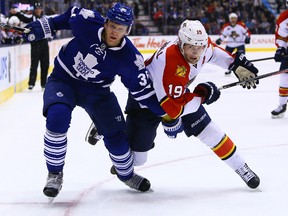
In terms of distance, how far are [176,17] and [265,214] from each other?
42.5ft

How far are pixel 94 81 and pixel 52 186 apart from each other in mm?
557

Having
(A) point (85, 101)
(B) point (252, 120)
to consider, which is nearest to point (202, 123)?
(A) point (85, 101)

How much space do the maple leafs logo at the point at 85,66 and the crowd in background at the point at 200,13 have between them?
39.1 ft

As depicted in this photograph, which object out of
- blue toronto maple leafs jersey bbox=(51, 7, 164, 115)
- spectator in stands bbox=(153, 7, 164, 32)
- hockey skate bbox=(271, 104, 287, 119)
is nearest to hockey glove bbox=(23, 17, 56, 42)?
blue toronto maple leafs jersey bbox=(51, 7, 164, 115)

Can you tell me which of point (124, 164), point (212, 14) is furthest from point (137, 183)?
point (212, 14)

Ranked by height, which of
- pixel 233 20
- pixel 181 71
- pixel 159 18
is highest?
pixel 181 71

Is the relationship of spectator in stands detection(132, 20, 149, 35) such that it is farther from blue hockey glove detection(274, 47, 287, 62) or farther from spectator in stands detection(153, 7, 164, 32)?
blue hockey glove detection(274, 47, 287, 62)

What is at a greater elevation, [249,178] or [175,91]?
[175,91]

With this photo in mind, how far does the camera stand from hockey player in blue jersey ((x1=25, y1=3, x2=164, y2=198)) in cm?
284

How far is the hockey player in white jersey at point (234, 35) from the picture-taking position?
428 inches

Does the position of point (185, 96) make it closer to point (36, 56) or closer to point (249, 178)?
point (249, 178)

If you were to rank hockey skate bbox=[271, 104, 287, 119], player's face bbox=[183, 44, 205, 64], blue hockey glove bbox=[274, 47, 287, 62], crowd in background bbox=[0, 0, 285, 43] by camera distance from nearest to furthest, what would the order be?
player's face bbox=[183, 44, 205, 64] → blue hockey glove bbox=[274, 47, 287, 62] → hockey skate bbox=[271, 104, 287, 119] → crowd in background bbox=[0, 0, 285, 43]

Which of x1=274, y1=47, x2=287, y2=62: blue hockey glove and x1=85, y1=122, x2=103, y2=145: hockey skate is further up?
x1=85, y1=122, x2=103, y2=145: hockey skate

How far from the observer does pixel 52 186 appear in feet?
9.46
